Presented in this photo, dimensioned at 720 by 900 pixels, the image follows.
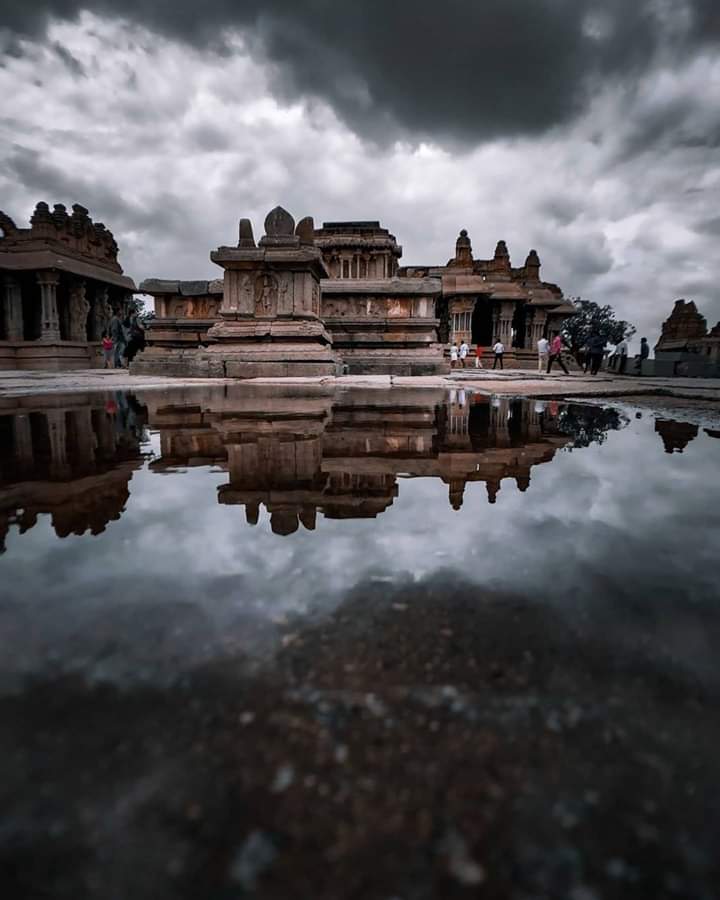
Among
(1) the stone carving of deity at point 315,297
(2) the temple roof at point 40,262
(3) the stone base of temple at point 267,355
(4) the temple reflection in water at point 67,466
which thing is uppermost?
(2) the temple roof at point 40,262

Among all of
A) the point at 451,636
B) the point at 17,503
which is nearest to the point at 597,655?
the point at 451,636

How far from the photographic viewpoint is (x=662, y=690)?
0.58 meters

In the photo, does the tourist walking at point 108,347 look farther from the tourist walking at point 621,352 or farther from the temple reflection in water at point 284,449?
the tourist walking at point 621,352

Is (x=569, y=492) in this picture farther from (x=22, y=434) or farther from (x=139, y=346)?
(x=139, y=346)

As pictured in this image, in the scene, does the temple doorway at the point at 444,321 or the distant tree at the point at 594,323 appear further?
the distant tree at the point at 594,323

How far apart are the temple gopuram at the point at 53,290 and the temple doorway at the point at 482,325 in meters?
16.0

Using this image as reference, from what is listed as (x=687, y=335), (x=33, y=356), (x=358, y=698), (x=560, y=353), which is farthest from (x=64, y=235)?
(x=687, y=335)

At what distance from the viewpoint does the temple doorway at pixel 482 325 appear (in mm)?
22375

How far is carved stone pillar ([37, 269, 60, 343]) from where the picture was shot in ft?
57.2

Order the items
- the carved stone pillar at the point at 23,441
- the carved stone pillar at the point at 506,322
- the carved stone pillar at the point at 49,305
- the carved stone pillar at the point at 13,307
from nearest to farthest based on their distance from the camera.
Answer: the carved stone pillar at the point at 23,441 < the carved stone pillar at the point at 49,305 < the carved stone pillar at the point at 13,307 < the carved stone pillar at the point at 506,322

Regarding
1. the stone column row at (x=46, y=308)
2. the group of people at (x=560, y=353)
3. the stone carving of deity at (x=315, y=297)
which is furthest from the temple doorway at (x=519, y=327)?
the stone column row at (x=46, y=308)

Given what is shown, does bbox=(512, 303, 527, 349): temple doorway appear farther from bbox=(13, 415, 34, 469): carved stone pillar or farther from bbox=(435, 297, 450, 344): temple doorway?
bbox=(13, 415, 34, 469): carved stone pillar

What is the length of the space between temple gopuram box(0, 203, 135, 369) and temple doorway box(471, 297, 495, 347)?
1605 cm

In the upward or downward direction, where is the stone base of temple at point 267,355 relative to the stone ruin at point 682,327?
downward
